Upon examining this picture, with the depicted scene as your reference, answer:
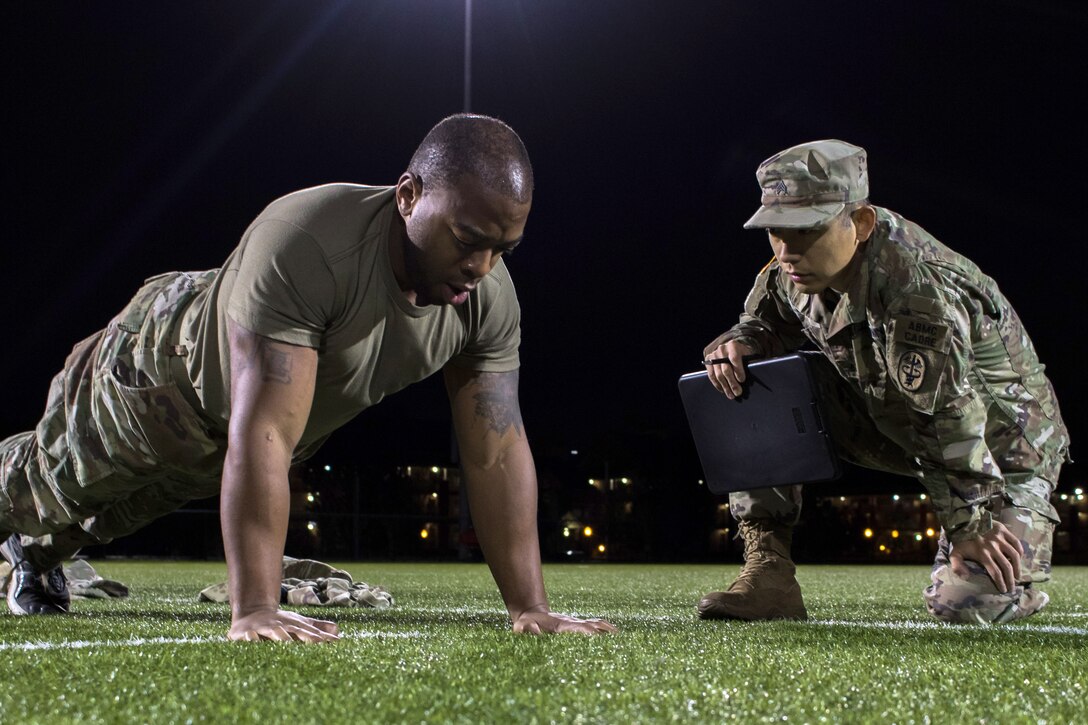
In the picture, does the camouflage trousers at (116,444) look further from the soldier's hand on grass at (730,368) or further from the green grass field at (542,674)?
the soldier's hand on grass at (730,368)

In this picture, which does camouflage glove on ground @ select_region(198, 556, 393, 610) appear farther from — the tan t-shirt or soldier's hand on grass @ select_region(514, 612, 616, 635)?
soldier's hand on grass @ select_region(514, 612, 616, 635)

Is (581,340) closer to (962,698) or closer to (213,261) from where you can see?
(213,261)

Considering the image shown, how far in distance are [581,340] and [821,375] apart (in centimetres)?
4080

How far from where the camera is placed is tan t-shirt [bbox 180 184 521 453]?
2814 millimetres

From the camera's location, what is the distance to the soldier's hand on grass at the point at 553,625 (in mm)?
2961

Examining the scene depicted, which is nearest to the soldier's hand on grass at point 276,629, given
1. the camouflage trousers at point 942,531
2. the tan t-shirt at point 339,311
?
the tan t-shirt at point 339,311

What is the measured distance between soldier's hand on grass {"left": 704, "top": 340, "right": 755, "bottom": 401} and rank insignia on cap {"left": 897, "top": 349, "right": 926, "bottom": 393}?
2.18 ft

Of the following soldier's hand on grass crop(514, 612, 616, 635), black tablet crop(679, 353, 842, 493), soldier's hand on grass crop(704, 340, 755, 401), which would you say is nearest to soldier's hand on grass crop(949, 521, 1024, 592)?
black tablet crop(679, 353, 842, 493)

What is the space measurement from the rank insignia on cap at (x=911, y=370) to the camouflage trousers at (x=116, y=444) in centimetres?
207

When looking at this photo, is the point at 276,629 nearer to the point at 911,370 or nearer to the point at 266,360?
the point at 266,360

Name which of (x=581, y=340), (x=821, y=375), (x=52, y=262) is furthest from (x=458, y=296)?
(x=581, y=340)

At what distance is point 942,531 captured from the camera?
4.08 metres

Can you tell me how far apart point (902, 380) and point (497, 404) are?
1247mm

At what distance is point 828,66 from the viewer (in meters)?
43.5
